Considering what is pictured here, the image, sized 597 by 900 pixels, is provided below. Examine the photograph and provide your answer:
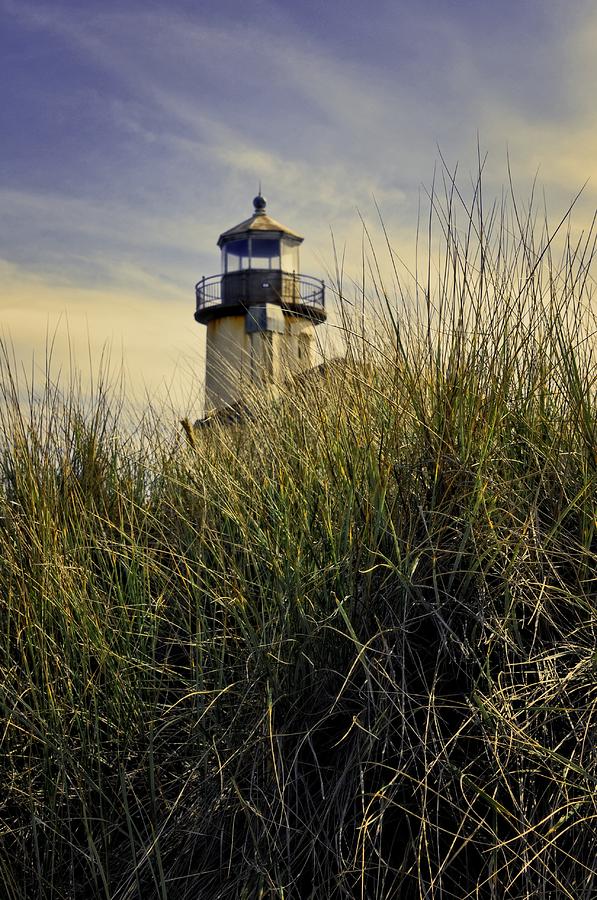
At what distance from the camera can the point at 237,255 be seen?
16.5m

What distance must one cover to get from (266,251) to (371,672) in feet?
50.5

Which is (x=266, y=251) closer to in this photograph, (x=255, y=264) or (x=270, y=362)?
(x=255, y=264)

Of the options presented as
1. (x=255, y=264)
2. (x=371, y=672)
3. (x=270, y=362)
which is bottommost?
(x=371, y=672)

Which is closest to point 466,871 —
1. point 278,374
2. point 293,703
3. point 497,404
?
point 293,703

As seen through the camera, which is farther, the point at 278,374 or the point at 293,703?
the point at 278,374

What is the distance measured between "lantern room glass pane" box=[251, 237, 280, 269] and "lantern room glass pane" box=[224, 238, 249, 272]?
5.7 inches

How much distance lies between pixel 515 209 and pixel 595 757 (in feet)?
4.60

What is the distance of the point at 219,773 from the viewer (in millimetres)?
1509

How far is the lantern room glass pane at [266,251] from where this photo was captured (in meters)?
16.2

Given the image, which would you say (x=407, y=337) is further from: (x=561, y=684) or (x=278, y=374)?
(x=278, y=374)

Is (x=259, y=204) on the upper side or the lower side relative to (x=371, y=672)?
upper

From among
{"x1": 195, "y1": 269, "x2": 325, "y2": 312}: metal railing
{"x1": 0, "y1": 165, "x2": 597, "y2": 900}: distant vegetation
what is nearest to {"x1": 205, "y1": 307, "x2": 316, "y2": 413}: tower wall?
{"x1": 0, "y1": 165, "x2": 597, "y2": 900}: distant vegetation

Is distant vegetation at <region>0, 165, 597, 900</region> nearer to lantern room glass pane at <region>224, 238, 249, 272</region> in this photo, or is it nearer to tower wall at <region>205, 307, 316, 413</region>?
tower wall at <region>205, 307, 316, 413</region>

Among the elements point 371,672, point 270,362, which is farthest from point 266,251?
point 371,672
